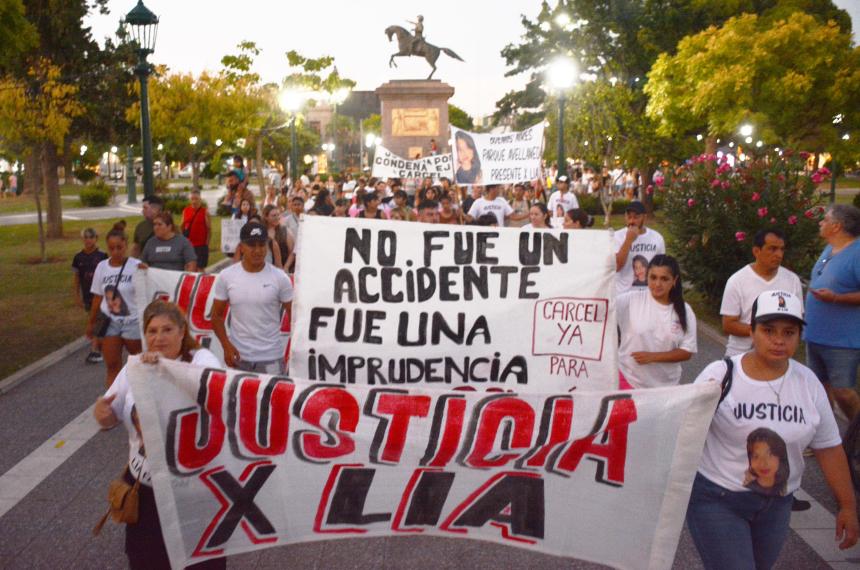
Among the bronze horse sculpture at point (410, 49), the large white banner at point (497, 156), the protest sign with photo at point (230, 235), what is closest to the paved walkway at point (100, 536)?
the protest sign with photo at point (230, 235)

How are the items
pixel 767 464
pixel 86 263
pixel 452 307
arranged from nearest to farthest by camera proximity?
pixel 767 464, pixel 452 307, pixel 86 263

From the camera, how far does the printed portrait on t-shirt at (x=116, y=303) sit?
785cm

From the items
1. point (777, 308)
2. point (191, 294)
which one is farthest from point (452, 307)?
point (191, 294)

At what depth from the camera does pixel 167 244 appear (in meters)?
9.02

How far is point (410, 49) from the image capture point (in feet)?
119

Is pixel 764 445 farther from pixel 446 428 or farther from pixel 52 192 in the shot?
pixel 52 192

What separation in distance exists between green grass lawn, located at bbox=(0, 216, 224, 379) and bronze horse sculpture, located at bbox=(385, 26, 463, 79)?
1461 centimetres

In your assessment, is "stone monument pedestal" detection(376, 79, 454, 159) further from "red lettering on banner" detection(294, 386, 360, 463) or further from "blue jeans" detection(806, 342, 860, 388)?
"red lettering on banner" detection(294, 386, 360, 463)

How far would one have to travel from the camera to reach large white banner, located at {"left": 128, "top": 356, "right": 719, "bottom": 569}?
3.82 m

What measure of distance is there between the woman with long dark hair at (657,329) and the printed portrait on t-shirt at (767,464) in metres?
1.88

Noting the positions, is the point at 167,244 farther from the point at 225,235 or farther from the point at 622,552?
the point at 622,552

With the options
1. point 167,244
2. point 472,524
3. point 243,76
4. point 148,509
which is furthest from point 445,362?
point 243,76

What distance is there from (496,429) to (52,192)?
77.6 feet

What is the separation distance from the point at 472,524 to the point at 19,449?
4.79 metres
